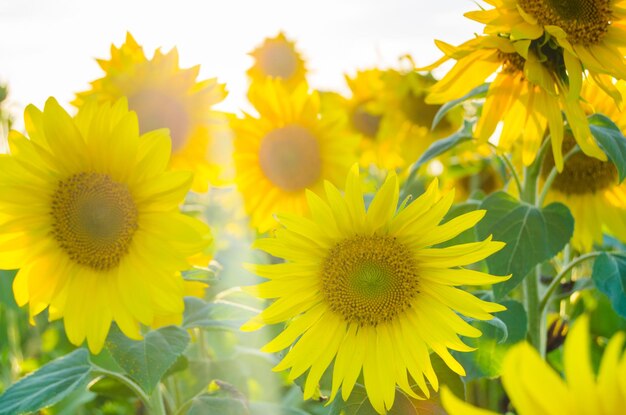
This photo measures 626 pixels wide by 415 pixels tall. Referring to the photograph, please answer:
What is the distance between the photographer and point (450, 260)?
42.9 inches

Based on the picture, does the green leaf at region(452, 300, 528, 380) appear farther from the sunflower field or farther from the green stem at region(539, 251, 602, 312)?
the green stem at region(539, 251, 602, 312)

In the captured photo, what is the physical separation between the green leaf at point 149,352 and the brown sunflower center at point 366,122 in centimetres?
195

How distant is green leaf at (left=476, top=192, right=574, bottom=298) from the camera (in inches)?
50.7

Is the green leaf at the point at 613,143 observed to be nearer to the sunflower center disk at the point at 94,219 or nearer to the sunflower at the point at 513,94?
the sunflower at the point at 513,94

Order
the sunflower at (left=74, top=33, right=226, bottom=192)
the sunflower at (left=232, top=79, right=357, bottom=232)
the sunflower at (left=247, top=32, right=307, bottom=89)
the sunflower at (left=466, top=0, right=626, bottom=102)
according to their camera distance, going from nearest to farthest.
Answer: the sunflower at (left=466, top=0, right=626, bottom=102) → the sunflower at (left=74, top=33, right=226, bottom=192) → the sunflower at (left=232, top=79, right=357, bottom=232) → the sunflower at (left=247, top=32, right=307, bottom=89)

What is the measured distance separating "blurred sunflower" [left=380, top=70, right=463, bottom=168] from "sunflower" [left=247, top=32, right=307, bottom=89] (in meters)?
0.94

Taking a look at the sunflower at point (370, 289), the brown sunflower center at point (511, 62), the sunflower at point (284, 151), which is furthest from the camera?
the sunflower at point (284, 151)

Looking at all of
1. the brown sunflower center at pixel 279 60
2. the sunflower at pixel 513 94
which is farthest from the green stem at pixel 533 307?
the brown sunflower center at pixel 279 60

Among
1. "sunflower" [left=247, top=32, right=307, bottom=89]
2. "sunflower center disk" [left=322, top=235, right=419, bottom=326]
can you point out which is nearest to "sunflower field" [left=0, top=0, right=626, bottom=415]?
"sunflower center disk" [left=322, top=235, right=419, bottom=326]

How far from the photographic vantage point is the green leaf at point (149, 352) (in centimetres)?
125

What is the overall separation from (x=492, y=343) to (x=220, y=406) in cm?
47

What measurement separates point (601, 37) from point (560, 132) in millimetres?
171

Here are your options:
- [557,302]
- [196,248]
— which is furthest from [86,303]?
[557,302]

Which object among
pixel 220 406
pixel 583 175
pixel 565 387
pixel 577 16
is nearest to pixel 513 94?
pixel 577 16
